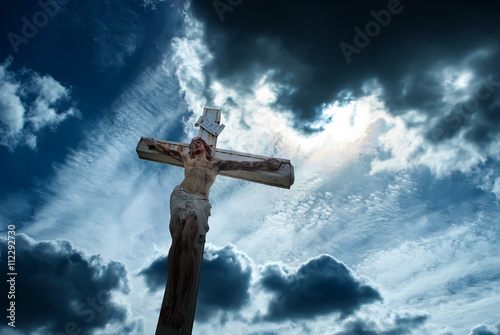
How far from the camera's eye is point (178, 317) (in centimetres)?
328

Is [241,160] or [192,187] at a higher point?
[241,160]

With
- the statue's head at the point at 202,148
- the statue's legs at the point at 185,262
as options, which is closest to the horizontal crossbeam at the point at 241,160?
the statue's head at the point at 202,148

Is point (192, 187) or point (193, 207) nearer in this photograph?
point (193, 207)

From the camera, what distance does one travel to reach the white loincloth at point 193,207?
12.0 feet

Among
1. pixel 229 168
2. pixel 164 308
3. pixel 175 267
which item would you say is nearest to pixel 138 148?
pixel 229 168

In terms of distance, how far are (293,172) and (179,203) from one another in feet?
7.22

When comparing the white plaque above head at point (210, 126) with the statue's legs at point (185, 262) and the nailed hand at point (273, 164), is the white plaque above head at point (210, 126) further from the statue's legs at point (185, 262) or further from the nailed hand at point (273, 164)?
the statue's legs at point (185, 262)

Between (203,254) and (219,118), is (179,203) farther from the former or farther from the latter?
(219,118)

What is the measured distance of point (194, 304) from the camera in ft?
11.8

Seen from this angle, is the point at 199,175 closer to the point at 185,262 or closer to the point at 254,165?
the point at 254,165

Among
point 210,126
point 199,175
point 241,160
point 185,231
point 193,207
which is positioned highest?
point 210,126

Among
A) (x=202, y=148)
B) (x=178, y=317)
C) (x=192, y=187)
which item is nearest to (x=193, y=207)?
(x=192, y=187)

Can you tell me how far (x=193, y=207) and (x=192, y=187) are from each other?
52 centimetres

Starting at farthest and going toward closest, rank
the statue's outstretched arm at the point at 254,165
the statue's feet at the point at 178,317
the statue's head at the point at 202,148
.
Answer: the statue's outstretched arm at the point at 254,165, the statue's head at the point at 202,148, the statue's feet at the point at 178,317
